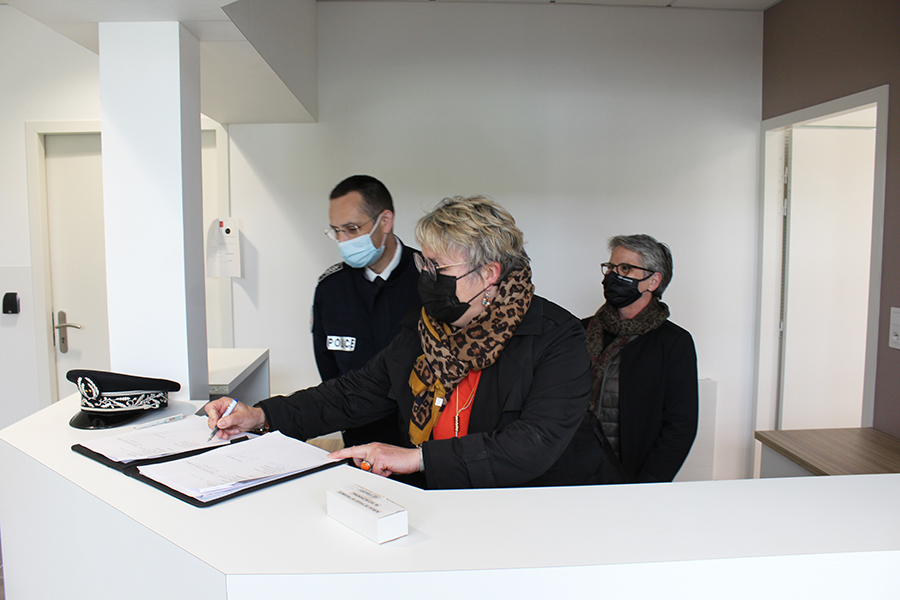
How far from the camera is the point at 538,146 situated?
3.19m

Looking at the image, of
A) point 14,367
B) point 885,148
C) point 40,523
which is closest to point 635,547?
point 40,523

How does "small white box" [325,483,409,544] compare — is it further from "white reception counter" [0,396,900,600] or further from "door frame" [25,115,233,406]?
"door frame" [25,115,233,406]

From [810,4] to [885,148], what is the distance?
0.93m

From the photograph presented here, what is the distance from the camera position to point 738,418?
11.0 feet

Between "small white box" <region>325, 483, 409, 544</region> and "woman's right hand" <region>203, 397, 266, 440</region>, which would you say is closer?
"small white box" <region>325, 483, 409, 544</region>

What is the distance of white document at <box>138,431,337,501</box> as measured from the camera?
3.34ft

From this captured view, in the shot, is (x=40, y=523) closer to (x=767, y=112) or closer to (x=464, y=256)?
(x=464, y=256)

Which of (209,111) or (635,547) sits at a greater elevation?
(209,111)

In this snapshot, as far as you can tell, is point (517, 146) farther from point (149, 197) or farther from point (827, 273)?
point (149, 197)

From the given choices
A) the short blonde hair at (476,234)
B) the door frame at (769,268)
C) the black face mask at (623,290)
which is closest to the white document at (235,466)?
the short blonde hair at (476,234)

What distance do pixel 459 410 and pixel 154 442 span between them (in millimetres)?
678

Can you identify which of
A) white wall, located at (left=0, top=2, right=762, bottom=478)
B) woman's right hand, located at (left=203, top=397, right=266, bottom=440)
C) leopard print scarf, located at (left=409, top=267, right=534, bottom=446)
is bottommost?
woman's right hand, located at (left=203, top=397, right=266, bottom=440)

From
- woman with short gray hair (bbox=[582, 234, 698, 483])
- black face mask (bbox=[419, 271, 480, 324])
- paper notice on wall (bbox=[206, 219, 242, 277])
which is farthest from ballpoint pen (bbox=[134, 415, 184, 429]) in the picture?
paper notice on wall (bbox=[206, 219, 242, 277])

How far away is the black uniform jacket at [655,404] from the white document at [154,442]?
1415 mm
